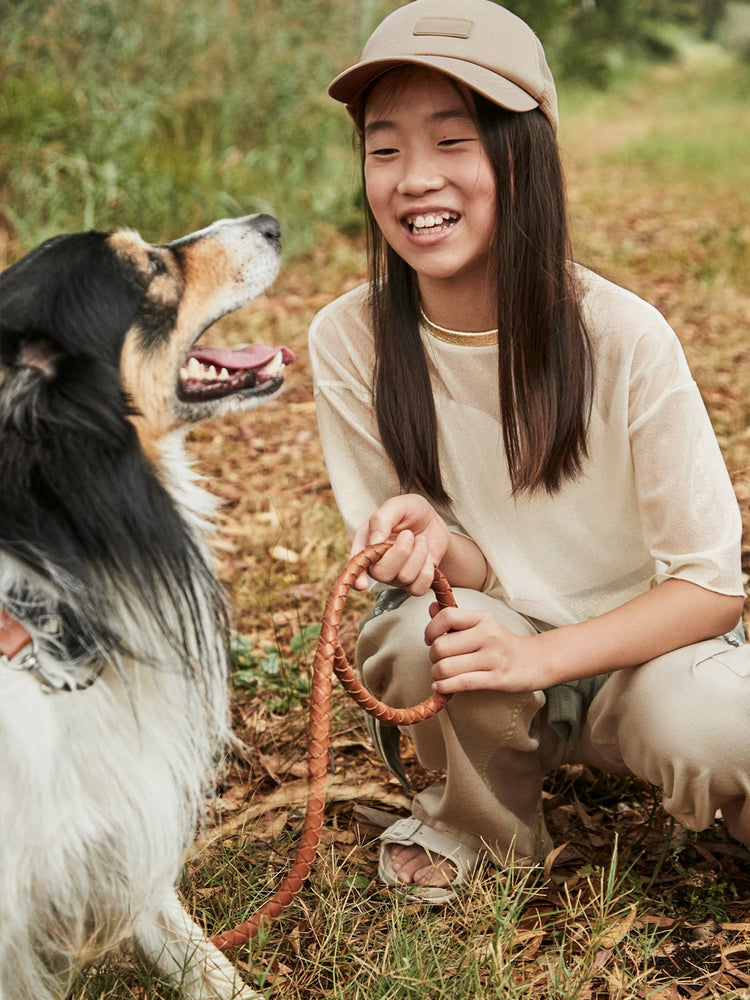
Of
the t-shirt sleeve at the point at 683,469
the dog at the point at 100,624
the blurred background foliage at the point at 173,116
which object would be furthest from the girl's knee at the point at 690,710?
the blurred background foliage at the point at 173,116

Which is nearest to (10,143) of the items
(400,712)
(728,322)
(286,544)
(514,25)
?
(286,544)

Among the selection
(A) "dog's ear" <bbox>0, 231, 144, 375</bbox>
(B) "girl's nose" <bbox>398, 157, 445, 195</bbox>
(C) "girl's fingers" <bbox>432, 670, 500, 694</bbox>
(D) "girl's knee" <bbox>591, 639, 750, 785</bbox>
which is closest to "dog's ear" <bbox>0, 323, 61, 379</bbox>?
(A) "dog's ear" <bbox>0, 231, 144, 375</bbox>

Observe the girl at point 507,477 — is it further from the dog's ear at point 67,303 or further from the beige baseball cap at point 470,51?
the dog's ear at point 67,303

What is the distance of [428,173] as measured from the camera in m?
1.96

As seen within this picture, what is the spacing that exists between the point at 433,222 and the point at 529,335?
0.28 meters

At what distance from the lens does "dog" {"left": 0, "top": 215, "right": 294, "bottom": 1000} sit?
159 cm

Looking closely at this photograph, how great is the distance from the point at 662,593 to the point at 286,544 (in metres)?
1.85

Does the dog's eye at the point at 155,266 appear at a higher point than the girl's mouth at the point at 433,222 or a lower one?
lower

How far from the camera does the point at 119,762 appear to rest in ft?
5.62

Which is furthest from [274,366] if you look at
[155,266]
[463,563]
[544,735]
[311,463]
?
[311,463]

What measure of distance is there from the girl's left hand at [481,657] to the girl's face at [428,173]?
0.66 m

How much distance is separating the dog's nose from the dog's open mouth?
29cm

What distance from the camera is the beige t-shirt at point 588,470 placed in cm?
196

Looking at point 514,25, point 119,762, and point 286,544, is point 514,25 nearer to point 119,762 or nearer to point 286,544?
point 119,762
